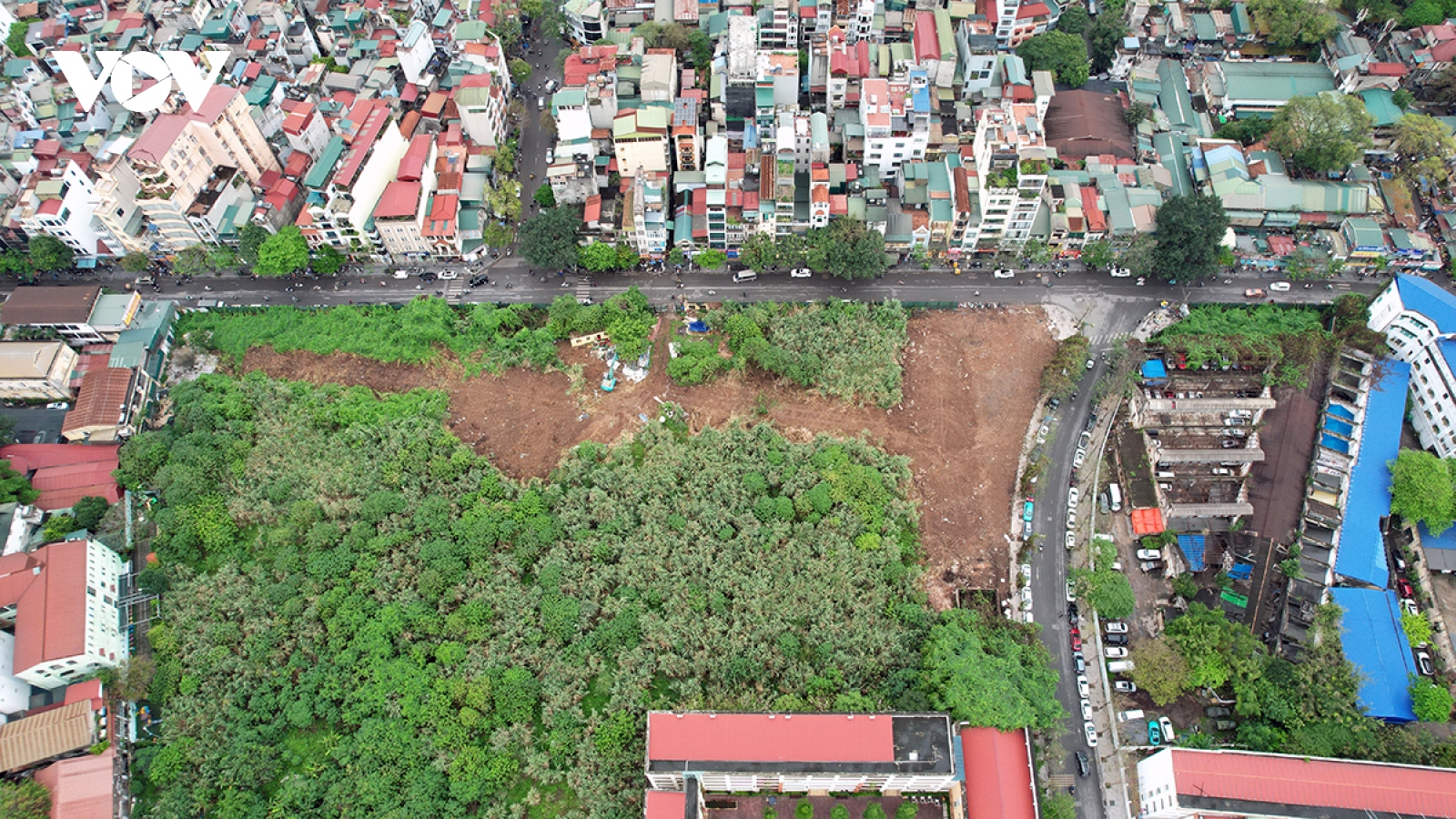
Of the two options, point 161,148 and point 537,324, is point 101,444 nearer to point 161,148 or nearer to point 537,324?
point 161,148

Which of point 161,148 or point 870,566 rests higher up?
point 161,148

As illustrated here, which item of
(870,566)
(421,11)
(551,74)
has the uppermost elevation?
(421,11)

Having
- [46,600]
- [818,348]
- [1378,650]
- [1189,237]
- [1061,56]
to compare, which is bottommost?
[1378,650]

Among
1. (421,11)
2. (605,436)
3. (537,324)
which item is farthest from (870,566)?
(421,11)

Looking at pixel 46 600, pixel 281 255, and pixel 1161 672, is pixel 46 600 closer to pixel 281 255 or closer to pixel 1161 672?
pixel 281 255

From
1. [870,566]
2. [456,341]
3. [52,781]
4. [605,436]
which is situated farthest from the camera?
[456,341]

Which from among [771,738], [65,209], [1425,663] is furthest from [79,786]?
[1425,663]
